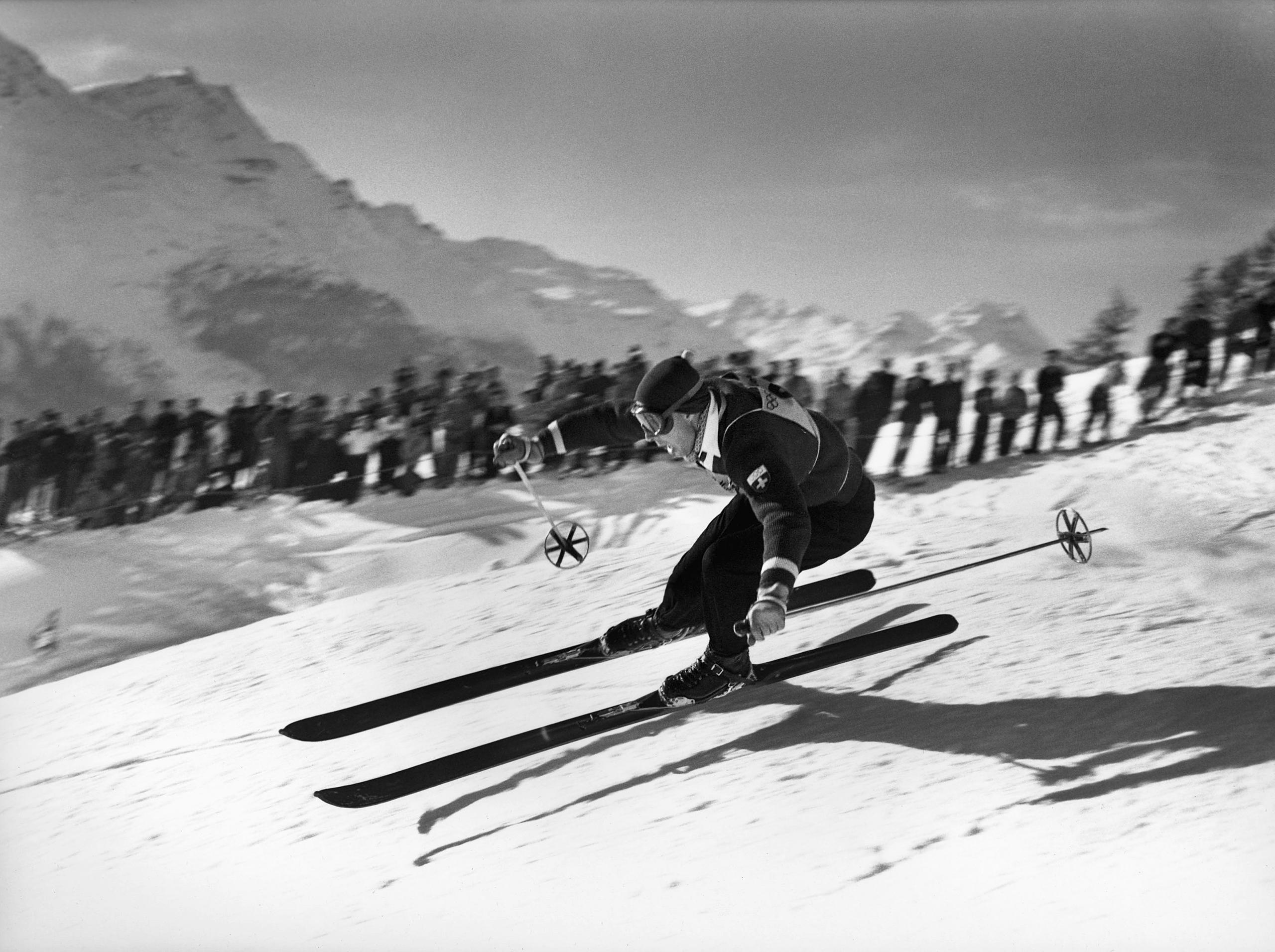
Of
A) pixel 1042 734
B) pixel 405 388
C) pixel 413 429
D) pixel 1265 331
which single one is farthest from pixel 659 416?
pixel 1265 331

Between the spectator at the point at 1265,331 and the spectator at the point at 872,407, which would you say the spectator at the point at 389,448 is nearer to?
the spectator at the point at 872,407

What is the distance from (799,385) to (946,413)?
97 centimetres

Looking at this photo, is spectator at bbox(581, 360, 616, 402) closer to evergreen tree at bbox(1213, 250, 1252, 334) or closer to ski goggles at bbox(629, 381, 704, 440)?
ski goggles at bbox(629, 381, 704, 440)

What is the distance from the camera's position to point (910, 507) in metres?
5.32

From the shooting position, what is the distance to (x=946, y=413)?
614 centimetres

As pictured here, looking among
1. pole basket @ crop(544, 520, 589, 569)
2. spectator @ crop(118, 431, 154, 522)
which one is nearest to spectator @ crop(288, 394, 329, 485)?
spectator @ crop(118, 431, 154, 522)

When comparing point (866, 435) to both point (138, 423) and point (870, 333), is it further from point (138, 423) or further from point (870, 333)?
point (138, 423)

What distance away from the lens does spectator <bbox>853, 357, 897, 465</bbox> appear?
20.0 feet

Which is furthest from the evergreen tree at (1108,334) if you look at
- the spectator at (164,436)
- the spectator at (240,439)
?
the spectator at (164,436)

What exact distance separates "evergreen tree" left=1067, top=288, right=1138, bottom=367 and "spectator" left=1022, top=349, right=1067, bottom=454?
39 centimetres

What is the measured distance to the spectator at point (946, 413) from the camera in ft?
19.4

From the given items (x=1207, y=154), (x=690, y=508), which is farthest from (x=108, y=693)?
(x=1207, y=154)

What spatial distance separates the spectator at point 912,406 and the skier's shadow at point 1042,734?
8.54ft

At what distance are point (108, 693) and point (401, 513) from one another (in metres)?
1.76
